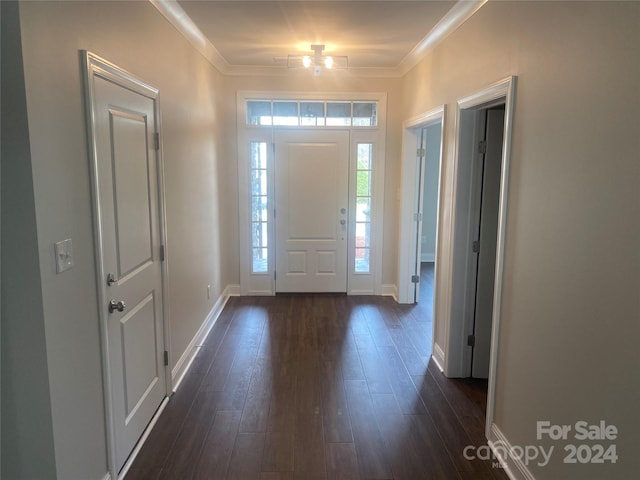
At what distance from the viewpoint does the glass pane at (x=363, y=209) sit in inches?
197

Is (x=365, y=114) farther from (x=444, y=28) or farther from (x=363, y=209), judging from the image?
(x=444, y=28)

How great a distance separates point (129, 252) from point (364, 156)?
3.31 meters

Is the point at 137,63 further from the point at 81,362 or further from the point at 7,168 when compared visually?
the point at 81,362

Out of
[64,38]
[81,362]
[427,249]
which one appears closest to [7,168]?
[64,38]

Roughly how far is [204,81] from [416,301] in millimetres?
3333

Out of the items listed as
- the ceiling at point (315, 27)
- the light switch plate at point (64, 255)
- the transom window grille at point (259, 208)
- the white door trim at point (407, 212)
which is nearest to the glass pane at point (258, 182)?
the transom window grille at point (259, 208)

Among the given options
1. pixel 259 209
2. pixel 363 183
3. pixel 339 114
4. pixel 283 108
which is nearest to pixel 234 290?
pixel 259 209

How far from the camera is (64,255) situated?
5.19 ft

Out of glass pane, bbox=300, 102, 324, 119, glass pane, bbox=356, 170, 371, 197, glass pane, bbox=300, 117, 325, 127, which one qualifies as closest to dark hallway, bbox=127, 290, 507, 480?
glass pane, bbox=356, 170, 371, 197

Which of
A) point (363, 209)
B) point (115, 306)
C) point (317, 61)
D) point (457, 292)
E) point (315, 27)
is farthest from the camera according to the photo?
point (363, 209)

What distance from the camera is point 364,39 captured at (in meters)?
3.59

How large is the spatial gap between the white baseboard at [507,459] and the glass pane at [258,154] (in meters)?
3.64

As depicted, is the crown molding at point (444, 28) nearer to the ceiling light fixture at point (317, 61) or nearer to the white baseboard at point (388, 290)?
the ceiling light fixture at point (317, 61)

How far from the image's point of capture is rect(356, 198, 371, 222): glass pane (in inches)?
197
